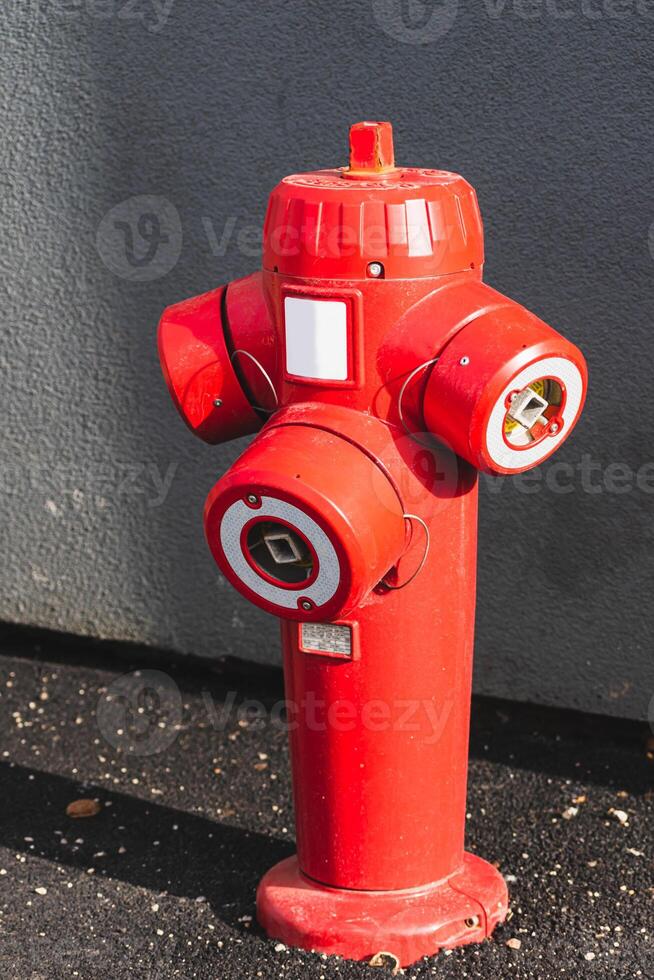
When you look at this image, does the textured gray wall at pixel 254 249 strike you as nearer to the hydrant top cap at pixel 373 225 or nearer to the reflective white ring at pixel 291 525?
the hydrant top cap at pixel 373 225

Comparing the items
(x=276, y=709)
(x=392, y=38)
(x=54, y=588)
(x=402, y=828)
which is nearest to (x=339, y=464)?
(x=402, y=828)

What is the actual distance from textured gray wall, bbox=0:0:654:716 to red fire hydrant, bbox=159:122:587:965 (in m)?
0.81

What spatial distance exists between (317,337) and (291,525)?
0.36 meters

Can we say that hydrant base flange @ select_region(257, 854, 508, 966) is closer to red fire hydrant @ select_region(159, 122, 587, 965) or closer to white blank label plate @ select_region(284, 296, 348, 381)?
red fire hydrant @ select_region(159, 122, 587, 965)

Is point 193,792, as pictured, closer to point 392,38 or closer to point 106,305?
point 106,305

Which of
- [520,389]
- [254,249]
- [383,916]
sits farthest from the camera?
[254,249]

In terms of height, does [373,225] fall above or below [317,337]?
above

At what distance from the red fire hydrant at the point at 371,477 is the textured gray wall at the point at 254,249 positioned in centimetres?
81

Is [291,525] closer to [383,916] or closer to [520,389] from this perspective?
[520,389]

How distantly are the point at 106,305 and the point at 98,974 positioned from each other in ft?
6.16

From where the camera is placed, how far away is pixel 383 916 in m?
2.55

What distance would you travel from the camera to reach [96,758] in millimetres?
3408

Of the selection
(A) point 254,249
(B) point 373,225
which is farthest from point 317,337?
(A) point 254,249

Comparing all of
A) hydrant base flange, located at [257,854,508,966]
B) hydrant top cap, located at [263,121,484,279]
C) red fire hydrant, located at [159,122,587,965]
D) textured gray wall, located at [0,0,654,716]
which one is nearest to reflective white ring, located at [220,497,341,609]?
red fire hydrant, located at [159,122,587,965]
